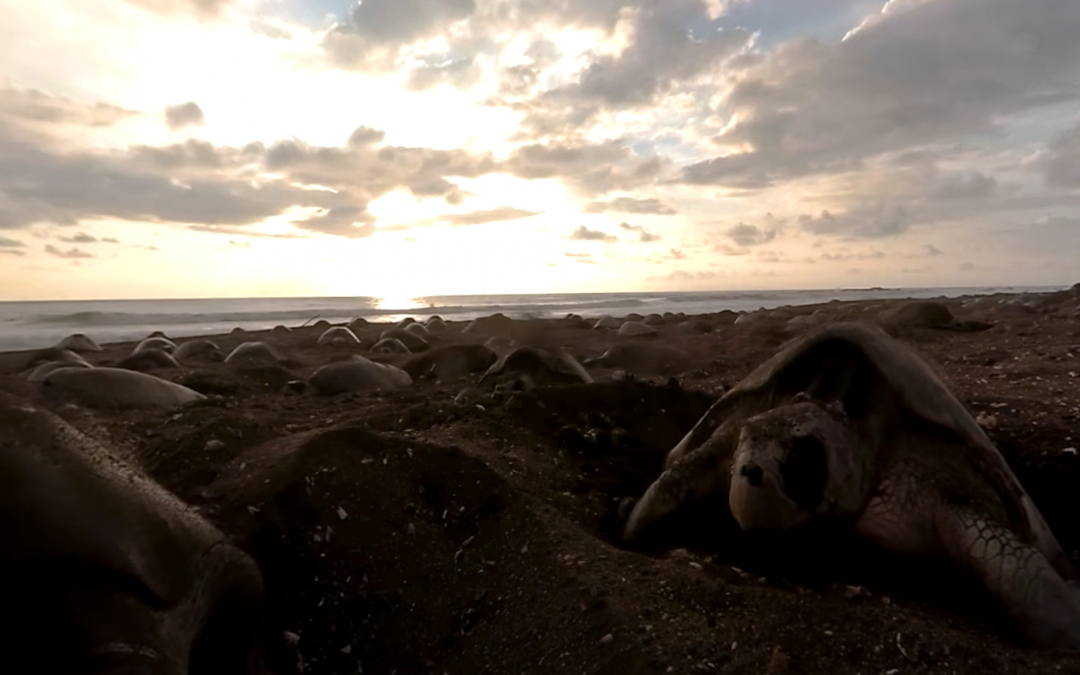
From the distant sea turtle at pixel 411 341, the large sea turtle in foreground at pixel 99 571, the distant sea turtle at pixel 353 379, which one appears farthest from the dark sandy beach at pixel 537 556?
the distant sea turtle at pixel 411 341

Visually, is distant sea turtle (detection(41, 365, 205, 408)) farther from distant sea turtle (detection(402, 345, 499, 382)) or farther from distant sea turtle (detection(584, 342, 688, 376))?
distant sea turtle (detection(584, 342, 688, 376))

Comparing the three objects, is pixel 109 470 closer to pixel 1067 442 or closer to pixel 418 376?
pixel 1067 442

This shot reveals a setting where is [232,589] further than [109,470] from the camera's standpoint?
Yes

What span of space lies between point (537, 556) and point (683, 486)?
36.5 inches

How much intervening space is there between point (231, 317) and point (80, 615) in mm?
34124

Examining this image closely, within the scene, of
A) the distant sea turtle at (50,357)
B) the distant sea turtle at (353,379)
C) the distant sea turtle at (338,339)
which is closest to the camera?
the distant sea turtle at (353,379)

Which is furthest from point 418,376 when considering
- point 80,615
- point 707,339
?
point 80,615

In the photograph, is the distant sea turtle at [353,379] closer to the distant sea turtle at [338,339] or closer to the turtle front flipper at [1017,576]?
the turtle front flipper at [1017,576]

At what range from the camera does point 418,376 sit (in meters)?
10.2

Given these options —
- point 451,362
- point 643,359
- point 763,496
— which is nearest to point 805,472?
point 763,496

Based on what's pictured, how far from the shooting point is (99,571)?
6.29ft

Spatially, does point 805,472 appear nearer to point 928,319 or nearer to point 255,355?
point 255,355

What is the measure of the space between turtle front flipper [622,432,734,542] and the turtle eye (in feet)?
1.58

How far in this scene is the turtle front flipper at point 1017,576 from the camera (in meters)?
2.84
